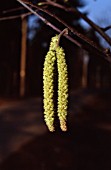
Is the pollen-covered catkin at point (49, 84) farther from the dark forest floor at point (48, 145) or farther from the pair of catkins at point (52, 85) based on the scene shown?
the dark forest floor at point (48, 145)

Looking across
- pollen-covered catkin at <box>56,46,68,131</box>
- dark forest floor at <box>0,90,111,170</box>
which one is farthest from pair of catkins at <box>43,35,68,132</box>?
dark forest floor at <box>0,90,111,170</box>

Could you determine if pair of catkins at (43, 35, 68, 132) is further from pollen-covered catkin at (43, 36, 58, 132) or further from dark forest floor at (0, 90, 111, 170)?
dark forest floor at (0, 90, 111, 170)

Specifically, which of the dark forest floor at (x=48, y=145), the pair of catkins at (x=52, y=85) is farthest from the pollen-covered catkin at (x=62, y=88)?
the dark forest floor at (x=48, y=145)

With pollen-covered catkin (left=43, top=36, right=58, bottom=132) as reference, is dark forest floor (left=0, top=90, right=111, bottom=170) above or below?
below

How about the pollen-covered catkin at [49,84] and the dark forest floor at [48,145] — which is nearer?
the pollen-covered catkin at [49,84]

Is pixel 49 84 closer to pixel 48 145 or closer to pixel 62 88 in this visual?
pixel 62 88

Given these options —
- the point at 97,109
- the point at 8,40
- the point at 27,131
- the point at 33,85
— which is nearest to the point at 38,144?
the point at 27,131

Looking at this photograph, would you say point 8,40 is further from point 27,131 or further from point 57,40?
point 57,40
